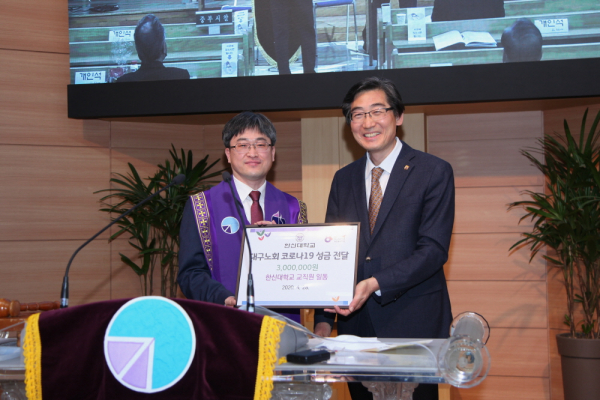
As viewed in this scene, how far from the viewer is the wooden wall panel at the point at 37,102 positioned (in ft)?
14.0

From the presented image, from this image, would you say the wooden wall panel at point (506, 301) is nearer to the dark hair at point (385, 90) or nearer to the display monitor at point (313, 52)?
the display monitor at point (313, 52)

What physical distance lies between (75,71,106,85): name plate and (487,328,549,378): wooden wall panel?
379 centimetres

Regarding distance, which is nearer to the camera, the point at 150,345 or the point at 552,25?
the point at 150,345

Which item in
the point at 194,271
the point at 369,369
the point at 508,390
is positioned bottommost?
the point at 508,390

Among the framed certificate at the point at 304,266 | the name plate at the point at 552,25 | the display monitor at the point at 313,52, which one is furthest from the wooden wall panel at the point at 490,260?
the framed certificate at the point at 304,266

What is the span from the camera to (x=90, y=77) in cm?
424

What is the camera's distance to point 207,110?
403 cm

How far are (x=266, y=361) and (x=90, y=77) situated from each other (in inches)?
144

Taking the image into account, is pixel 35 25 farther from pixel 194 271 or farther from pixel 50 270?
pixel 194 271

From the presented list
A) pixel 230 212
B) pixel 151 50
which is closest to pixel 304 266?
pixel 230 212

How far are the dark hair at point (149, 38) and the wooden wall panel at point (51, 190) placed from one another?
0.94 metres

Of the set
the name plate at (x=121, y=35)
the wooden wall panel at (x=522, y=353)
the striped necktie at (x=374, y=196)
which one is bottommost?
the wooden wall panel at (x=522, y=353)

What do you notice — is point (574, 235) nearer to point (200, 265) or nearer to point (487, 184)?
point (487, 184)

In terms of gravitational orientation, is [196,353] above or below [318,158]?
below
